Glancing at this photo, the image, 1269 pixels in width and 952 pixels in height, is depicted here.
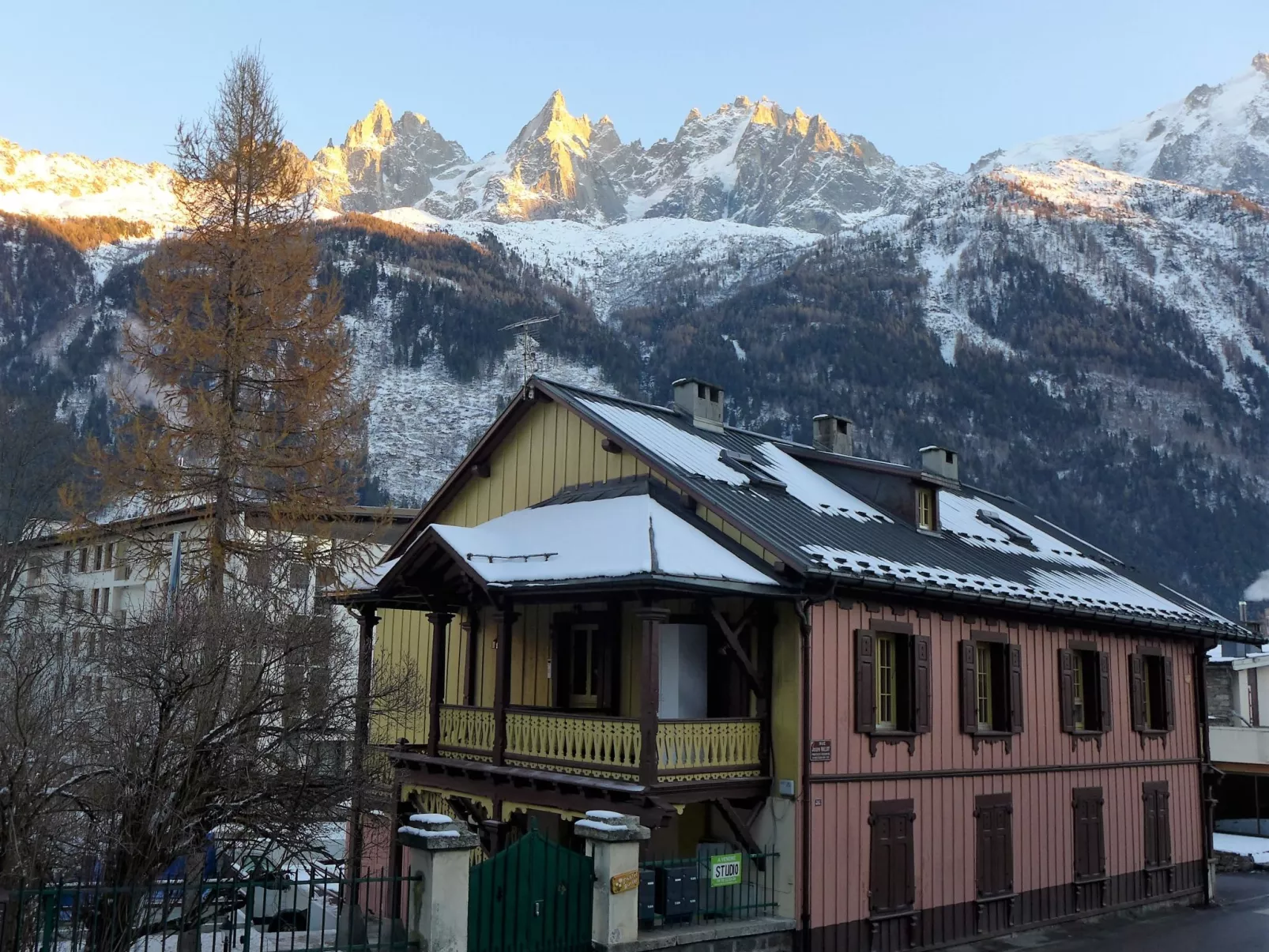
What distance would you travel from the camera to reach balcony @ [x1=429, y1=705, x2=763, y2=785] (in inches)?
566

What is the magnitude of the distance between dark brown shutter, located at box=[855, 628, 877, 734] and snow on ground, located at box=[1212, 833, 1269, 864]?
17.0m

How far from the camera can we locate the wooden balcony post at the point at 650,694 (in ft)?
45.8

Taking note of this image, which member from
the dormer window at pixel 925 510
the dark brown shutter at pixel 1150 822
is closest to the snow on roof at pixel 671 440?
the dormer window at pixel 925 510

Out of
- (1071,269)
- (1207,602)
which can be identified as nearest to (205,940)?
(1207,602)

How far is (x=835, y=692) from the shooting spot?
15.9 m

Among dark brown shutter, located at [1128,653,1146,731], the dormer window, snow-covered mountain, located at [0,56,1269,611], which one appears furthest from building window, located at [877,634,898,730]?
snow-covered mountain, located at [0,56,1269,611]

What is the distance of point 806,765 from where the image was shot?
15.3 meters

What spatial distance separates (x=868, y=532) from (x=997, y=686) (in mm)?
3582

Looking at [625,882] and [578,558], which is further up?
[578,558]

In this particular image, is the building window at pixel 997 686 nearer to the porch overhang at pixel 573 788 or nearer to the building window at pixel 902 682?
the building window at pixel 902 682

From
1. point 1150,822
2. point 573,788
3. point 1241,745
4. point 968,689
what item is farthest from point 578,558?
point 1241,745

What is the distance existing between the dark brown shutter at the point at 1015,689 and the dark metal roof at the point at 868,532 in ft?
2.80

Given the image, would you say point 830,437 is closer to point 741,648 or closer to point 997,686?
point 997,686

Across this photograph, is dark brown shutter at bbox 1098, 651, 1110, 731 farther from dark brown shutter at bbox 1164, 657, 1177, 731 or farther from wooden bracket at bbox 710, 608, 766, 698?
wooden bracket at bbox 710, 608, 766, 698
